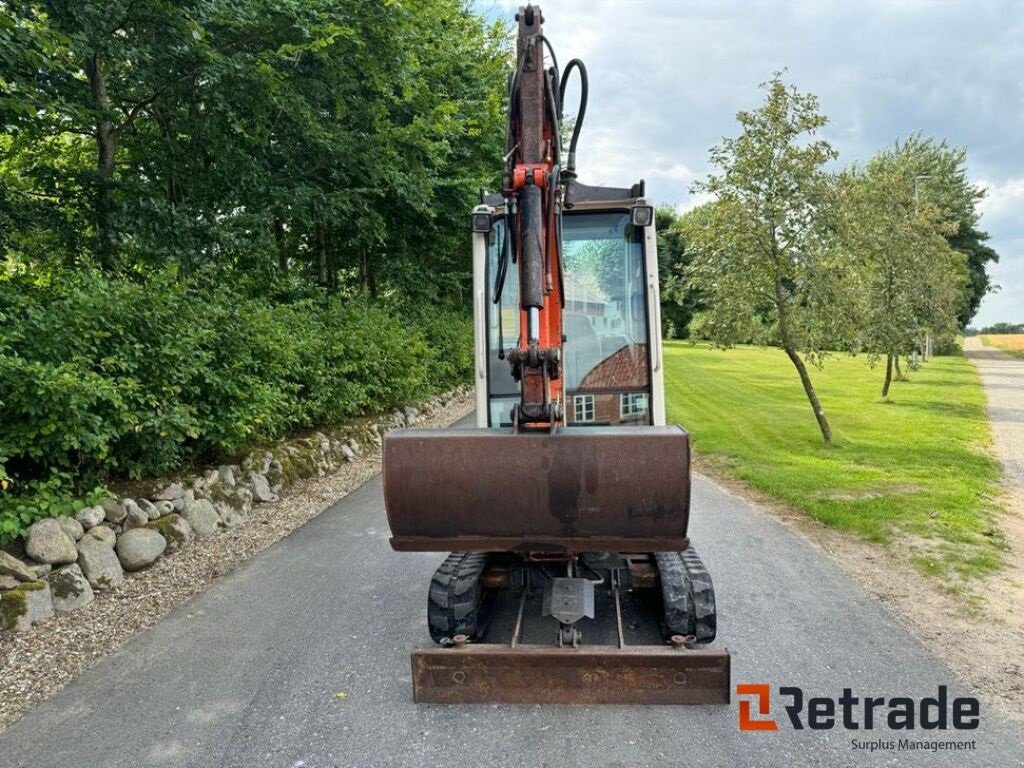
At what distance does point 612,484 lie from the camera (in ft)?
9.48

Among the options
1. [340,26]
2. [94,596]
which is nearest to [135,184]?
[340,26]

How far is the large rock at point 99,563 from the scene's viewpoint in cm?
453

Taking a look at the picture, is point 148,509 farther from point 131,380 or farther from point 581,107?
point 581,107

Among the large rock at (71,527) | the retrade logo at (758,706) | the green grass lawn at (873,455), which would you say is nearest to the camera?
the retrade logo at (758,706)

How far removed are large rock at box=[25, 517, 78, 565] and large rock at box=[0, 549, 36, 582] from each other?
11cm

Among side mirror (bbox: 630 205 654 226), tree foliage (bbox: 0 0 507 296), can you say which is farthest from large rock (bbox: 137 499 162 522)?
side mirror (bbox: 630 205 654 226)

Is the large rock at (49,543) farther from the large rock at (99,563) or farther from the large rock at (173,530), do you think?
the large rock at (173,530)

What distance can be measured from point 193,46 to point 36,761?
6.83 metres

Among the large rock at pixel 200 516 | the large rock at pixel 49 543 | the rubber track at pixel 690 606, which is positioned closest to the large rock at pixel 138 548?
the large rock at pixel 49 543

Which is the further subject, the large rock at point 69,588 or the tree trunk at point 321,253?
the tree trunk at point 321,253

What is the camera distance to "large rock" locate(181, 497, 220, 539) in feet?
18.8

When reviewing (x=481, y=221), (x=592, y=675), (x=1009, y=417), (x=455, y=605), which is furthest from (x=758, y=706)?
(x=1009, y=417)

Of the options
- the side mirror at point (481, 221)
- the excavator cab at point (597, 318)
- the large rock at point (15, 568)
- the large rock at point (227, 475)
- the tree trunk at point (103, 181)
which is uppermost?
the tree trunk at point (103, 181)

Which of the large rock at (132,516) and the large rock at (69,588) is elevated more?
the large rock at (132,516)
